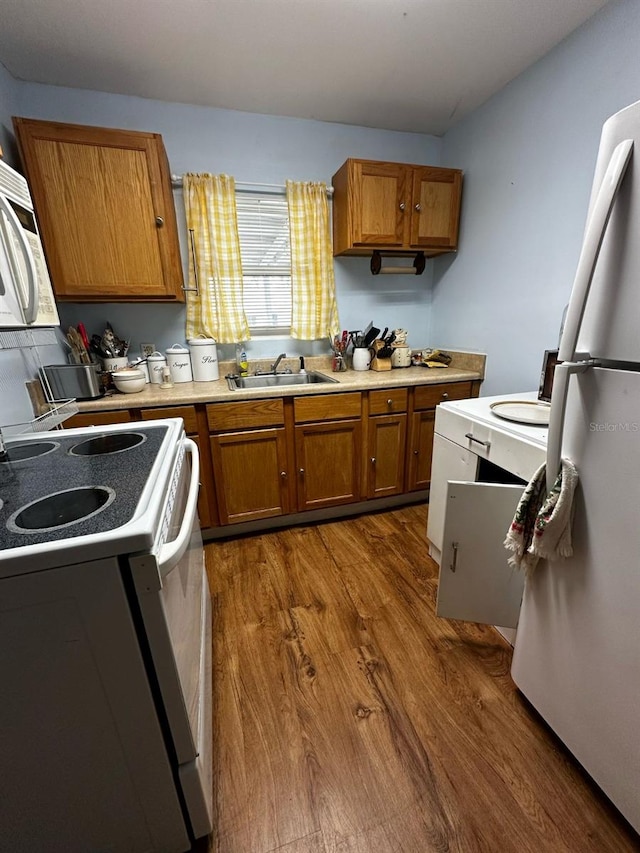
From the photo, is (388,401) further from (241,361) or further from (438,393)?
(241,361)

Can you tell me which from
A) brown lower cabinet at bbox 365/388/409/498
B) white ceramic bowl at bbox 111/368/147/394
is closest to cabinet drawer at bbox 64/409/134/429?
white ceramic bowl at bbox 111/368/147/394

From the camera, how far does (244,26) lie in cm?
148

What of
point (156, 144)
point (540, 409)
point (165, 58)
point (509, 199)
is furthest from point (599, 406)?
point (165, 58)

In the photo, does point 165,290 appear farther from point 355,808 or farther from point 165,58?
point 355,808

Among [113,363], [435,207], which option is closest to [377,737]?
[113,363]

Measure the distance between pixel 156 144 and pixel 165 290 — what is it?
677 millimetres

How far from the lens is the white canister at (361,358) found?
2455mm

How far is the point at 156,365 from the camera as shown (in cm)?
208

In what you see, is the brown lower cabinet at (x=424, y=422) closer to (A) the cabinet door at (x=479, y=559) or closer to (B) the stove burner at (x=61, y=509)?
(A) the cabinet door at (x=479, y=559)

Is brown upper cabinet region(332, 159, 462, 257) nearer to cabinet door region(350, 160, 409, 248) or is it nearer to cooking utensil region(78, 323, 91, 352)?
cabinet door region(350, 160, 409, 248)

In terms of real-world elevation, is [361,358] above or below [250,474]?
above

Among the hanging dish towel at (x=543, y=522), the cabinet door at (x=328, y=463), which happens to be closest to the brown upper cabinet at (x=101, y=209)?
the cabinet door at (x=328, y=463)

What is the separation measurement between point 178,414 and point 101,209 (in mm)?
1066

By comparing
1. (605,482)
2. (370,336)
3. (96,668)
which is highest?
(370,336)
